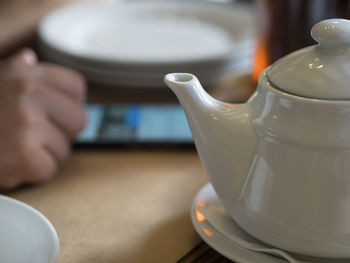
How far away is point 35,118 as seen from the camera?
514 millimetres

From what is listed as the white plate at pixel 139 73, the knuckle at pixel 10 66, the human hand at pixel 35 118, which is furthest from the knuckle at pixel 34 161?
the white plate at pixel 139 73

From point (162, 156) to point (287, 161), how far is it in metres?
0.25

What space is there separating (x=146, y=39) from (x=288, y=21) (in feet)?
0.85

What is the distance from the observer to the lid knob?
13.0 inches

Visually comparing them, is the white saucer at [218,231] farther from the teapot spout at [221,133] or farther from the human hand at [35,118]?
the human hand at [35,118]

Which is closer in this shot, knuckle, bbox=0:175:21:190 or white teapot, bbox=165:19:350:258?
white teapot, bbox=165:19:350:258

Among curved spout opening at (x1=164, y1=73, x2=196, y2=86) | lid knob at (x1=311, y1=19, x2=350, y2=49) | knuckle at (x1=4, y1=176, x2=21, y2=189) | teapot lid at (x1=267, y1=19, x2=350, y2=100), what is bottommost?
knuckle at (x1=4, y1=176, x2=21, y2=189)

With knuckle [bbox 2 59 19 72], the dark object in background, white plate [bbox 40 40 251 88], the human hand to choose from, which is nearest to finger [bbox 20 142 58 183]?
the human hand

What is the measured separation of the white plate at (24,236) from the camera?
1.11 ft

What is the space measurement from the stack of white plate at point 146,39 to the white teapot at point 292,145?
312mm

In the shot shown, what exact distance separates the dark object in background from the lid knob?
0.89 ft

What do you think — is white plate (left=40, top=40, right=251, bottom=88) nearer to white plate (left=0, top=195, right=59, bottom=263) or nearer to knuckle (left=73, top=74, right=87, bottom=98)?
knuckle (left=73, top=74, right=87, bottom=98)

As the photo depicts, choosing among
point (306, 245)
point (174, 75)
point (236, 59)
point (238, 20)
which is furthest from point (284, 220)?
point (238, 20)

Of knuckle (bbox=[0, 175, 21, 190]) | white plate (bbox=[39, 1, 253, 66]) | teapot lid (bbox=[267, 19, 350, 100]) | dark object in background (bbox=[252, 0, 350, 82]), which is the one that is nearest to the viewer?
teapot lid (bbox=[267, 19, 350, 100])
